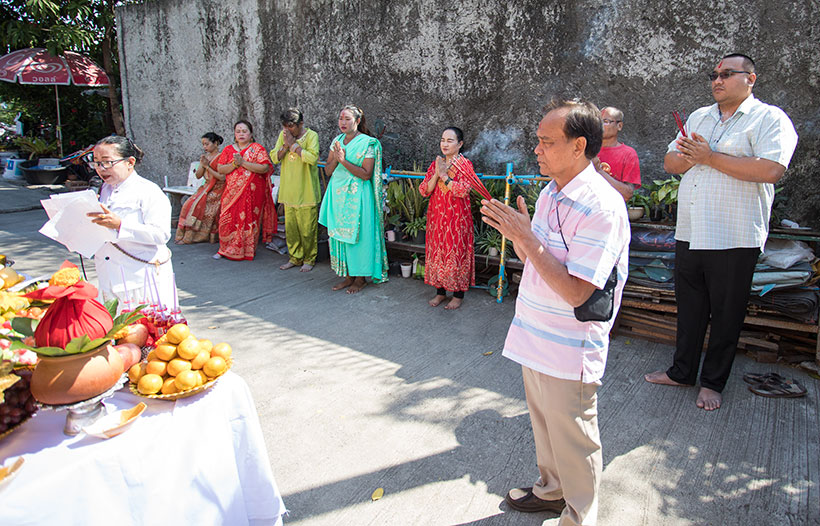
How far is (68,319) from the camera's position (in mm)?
1631

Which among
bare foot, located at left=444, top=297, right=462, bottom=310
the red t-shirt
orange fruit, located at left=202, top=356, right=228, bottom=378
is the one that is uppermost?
the red t-shirt

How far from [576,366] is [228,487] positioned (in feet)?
4.42

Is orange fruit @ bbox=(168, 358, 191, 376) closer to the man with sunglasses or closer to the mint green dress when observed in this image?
the man with sunglasses

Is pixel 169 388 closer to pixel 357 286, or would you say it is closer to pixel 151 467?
pixel 151 467

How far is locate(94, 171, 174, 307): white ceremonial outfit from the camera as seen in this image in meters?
3.02

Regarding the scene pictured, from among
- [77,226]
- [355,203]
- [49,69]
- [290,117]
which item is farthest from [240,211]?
[49,69]

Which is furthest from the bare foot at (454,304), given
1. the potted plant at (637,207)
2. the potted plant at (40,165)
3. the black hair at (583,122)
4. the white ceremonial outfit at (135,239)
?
the potted plant at (40,165)

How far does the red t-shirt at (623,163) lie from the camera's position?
3.86m

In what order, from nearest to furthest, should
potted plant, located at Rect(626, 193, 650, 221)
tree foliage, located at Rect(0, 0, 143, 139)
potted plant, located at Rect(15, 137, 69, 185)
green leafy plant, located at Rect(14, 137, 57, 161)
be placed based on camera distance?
potted plant, located at Rect(626, 193, 650, 221) → tree foliage, located at Rect(0, 0, 143, 139) → potted plant, located at Rect(15, 137, 69, 185) → green leafy plant, located at Rect(14, 137, 57, 161)

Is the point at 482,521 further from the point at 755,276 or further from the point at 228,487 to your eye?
the point at 755,276

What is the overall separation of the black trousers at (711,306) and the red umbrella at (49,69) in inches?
462

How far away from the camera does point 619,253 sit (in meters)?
1.87

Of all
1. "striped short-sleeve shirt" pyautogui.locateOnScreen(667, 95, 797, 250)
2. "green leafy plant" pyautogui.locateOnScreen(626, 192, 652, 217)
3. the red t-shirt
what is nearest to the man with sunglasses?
"striped short-sleeve shirt" pyautogui.locateOnScreen(667, 95, 797, 250)

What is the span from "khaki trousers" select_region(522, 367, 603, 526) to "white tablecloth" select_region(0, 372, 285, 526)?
114 cm
